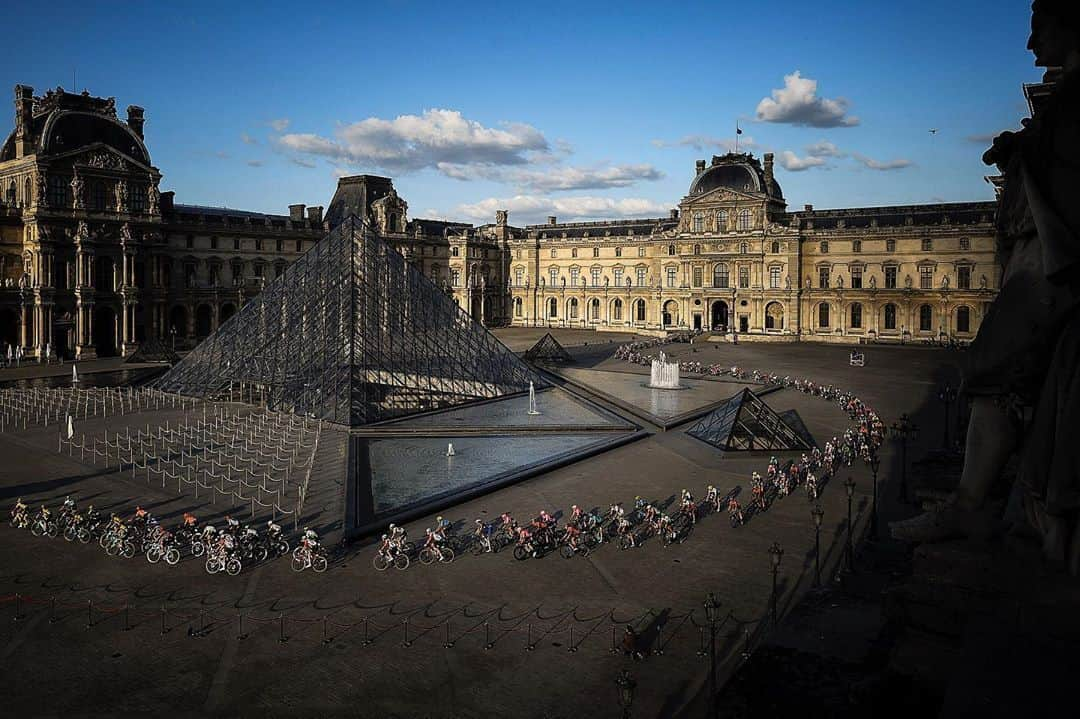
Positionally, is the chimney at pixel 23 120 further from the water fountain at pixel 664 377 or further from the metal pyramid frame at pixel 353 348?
the water fountain at pixel 664 377

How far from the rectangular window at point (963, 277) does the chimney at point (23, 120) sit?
225 feet

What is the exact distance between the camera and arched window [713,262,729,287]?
73.6 metres

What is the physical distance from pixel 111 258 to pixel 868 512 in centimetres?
5270

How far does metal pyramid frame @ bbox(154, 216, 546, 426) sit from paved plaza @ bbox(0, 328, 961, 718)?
13.5 m

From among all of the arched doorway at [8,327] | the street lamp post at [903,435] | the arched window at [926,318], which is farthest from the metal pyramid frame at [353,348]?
the arched window at [926,318]

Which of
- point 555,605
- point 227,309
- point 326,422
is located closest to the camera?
point 555,605

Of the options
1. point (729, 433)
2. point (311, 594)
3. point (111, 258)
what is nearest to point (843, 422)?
point (729, 433)

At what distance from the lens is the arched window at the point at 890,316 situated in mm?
67750

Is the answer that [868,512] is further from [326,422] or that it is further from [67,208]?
[67,208]

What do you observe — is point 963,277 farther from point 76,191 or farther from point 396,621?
point 76,191

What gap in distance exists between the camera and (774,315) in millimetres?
72562

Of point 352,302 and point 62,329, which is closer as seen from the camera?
point 352,302

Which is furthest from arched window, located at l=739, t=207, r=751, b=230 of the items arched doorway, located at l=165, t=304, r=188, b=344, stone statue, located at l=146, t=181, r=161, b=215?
stone statue, located at l=146, t=181, r=161, b=215

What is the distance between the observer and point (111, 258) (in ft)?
180
